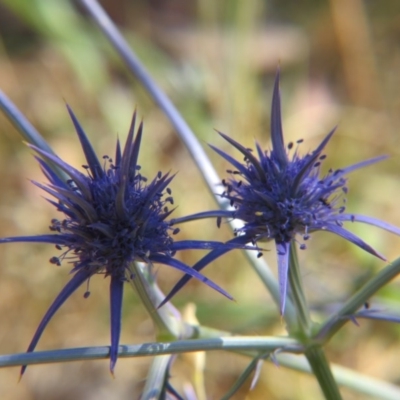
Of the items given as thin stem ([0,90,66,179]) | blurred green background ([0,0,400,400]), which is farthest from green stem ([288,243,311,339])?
blurred green background ([0,0,400,400])

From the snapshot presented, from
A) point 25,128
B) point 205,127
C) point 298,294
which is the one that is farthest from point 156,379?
point 205,127

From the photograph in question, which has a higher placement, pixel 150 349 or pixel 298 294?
pixel 298 294

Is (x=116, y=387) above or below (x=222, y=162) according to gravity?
below

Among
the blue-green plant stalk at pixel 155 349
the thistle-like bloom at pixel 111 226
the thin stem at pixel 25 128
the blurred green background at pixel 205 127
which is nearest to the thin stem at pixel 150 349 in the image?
the blue-green plant stalk at pixel 155 349

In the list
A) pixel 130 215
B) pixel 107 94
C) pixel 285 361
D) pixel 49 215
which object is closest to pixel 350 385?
pixel 285 361

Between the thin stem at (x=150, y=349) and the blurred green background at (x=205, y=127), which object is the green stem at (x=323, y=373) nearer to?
the thin stem at (x=150, y=349)

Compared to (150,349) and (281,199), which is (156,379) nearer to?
(150,349)

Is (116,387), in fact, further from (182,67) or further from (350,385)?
(182,67)
